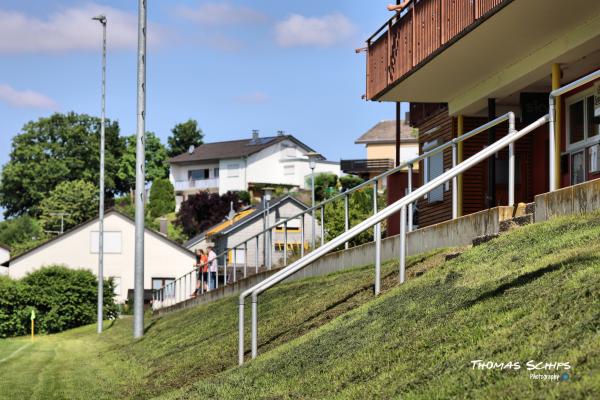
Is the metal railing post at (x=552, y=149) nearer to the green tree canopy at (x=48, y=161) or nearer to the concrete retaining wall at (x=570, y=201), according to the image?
the concrete retaining wall at (x=570, y=201)

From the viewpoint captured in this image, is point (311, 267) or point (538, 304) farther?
point (311, 267)

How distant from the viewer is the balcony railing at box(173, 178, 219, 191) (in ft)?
378

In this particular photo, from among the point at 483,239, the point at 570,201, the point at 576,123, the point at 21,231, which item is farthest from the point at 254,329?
the point at 21,231

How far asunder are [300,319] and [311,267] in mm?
6393

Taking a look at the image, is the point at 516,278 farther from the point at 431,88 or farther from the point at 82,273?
the point at 82,273

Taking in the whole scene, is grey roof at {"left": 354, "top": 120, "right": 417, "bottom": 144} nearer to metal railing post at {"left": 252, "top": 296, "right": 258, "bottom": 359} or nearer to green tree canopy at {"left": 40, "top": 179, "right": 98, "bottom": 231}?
green tree canopy at {"left": 40, "top": 179, "right": 98, "bottom": 231}

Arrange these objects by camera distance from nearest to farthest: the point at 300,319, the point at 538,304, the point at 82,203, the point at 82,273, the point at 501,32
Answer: the point at 538,304, the point at 300,319, the point at 501,32, the point at 82,273, the point at 82,203

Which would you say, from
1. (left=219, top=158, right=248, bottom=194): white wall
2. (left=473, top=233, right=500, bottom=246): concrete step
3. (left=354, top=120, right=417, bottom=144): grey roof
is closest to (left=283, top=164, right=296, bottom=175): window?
(left=219, top=158, right=248, bottom=194): white wall

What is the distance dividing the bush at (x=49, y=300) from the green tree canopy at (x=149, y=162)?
78.4 m

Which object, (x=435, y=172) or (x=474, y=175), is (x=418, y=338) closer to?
(x=474, y=175)

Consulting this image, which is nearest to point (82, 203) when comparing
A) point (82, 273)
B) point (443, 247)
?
point (82, 273)

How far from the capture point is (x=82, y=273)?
4669cm

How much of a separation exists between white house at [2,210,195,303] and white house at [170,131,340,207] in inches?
1505

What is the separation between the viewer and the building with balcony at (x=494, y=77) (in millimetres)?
16203
